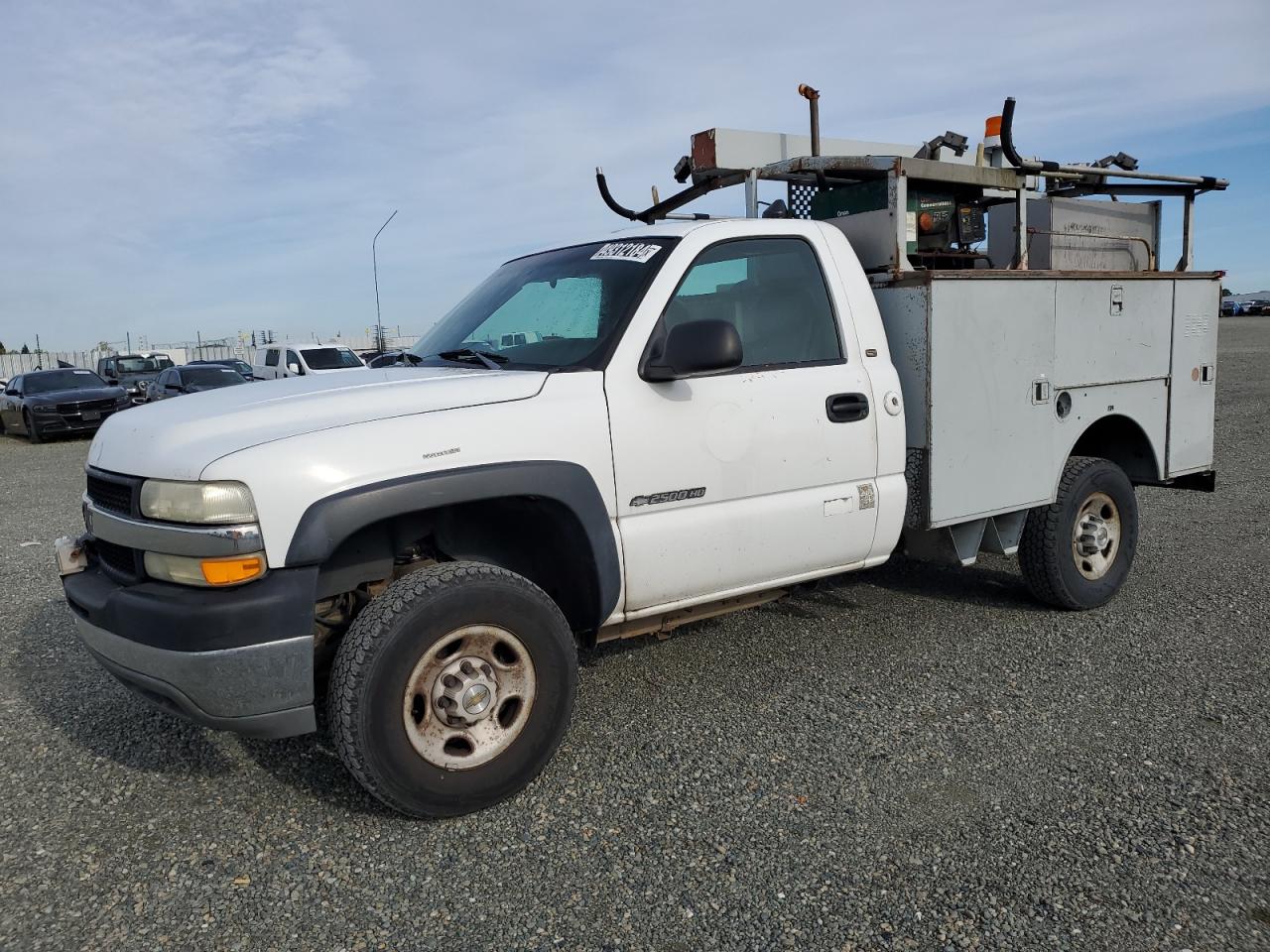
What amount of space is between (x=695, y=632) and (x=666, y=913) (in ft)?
7.71

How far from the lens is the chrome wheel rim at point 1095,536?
17.0 feet

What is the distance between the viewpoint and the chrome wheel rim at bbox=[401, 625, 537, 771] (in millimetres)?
3088

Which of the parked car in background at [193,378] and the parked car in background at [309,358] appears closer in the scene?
the parked car in background at [193,378]

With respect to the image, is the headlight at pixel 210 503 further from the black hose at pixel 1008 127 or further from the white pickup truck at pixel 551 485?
the black hose at pixel 1008 127

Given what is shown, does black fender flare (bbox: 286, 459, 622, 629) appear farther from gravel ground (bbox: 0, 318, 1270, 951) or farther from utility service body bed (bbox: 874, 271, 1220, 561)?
utility service body bed (bbox: 874, 271, 1220, 561)

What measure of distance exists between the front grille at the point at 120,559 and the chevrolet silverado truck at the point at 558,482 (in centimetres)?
1

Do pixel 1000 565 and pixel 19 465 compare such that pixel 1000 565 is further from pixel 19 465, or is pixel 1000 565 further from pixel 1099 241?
pixel 19 465

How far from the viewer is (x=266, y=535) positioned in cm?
280

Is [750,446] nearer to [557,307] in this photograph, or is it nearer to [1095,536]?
[557,307]

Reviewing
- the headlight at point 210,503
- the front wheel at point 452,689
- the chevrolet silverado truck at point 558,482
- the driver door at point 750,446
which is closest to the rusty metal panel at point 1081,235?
the chevrolet silverado truck at point 558,482

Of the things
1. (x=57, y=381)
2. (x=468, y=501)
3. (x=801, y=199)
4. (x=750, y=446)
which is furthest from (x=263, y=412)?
(x=57, y=381)

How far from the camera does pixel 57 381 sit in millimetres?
19875

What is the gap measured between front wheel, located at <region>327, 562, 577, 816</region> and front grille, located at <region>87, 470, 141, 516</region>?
0.81 m

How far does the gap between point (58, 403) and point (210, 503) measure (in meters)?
18.5
